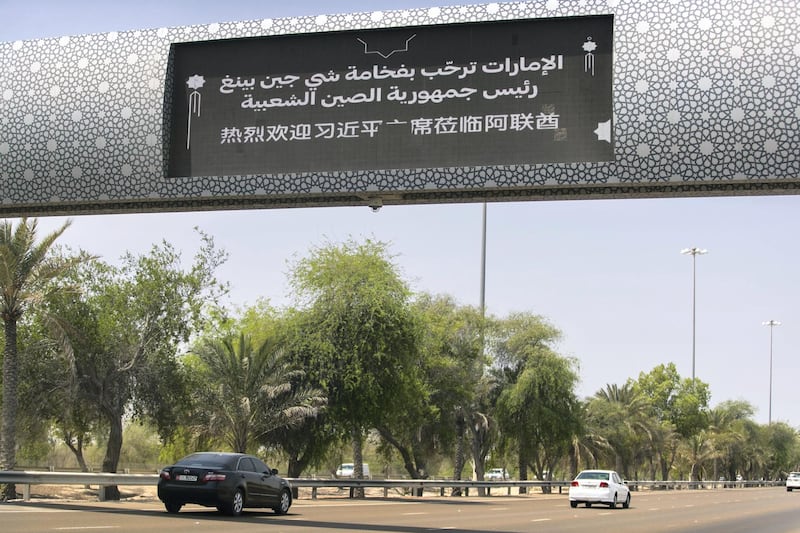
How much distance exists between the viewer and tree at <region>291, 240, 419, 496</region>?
40.9 m

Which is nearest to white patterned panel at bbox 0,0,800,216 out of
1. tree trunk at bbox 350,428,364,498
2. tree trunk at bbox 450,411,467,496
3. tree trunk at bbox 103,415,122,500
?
tree trunk at bbox 103,415,122,500

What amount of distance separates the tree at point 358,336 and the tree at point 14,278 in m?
11.5

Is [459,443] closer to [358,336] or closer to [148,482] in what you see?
[358,336]

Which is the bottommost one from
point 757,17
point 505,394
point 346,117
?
point 505,394

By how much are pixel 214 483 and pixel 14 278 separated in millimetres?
12783

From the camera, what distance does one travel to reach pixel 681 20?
14461 mm

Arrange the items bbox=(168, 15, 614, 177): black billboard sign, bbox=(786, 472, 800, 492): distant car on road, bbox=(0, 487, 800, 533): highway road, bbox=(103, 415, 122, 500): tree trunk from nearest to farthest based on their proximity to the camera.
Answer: bbox=(168, 15, 614, 177): black billboard sign → bbox=(0, 487, 800, 533): highway road → bbox=(103, 415, 122, 500): tree trunk → bbox=(786, 472, 800, 492): distant car on road

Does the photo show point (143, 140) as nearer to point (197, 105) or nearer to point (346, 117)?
point (197, 105)

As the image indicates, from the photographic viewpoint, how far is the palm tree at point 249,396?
39125mm

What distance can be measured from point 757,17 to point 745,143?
1699 millimetres

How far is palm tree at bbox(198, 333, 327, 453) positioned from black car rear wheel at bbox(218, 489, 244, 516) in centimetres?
1437

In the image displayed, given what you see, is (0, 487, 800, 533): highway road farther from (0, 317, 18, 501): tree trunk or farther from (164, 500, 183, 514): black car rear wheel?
(0, 317, 18, 501): tree trunk

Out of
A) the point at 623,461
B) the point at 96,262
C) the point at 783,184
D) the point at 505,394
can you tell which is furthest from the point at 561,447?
the point at 783,184

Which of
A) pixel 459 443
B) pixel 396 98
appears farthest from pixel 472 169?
pixel 459 443
